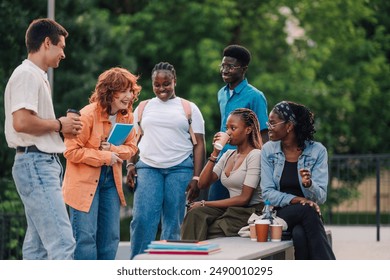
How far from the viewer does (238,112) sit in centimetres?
834

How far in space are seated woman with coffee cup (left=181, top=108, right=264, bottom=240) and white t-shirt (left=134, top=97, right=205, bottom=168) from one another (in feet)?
1.23

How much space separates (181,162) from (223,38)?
66.4 feet

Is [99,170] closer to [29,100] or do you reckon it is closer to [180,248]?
[29,100]

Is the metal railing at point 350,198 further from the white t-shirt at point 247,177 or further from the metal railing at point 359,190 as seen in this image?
the white t-shirt at point 247,177

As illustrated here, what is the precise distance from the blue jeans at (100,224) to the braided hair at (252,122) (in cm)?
119

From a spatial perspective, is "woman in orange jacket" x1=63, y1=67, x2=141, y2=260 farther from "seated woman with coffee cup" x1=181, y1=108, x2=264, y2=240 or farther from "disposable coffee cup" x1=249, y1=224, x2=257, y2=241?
"disposable coffee cup" x1=249, y1=224, x2=257, y2=241

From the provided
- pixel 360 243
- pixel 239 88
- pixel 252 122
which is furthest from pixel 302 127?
pixel 360 243

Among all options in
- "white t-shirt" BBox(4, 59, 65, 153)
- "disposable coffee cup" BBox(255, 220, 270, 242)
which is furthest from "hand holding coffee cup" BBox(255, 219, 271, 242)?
"white t-shirt" BBox(4, 59, 65, 153)

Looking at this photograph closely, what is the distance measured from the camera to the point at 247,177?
825 centimetres

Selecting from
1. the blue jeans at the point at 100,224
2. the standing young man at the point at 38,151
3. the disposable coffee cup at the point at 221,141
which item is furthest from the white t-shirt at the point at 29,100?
the disposable coffee cup at the point at 221,141

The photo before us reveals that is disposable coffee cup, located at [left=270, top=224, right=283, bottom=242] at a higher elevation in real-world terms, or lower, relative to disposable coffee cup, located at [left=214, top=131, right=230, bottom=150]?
lower

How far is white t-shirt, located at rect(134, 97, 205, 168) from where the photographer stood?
8719mm

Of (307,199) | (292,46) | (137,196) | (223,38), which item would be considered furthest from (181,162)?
(292,46)
